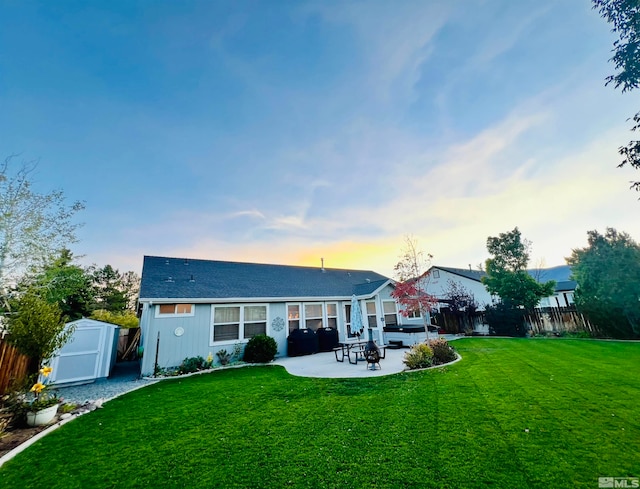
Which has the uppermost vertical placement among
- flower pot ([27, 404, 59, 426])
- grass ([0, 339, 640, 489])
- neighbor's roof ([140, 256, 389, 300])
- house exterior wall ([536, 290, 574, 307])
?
neighbor's roof ([140, 256, 389, 300])

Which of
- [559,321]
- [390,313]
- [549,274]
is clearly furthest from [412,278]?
[549,274]

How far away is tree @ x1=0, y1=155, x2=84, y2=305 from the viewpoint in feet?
37.1

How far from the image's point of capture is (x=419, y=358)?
8.98 meters

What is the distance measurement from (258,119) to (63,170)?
8.94 m

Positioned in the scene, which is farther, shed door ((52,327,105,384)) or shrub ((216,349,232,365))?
shrub ((216,349,232,365))

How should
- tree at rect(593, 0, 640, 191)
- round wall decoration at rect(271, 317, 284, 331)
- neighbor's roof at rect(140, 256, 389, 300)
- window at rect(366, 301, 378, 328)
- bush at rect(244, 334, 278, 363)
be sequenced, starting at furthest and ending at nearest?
window at rect(366, 301, 378, 328), round wall decoration at rect(271, 317, 284, 331), neighbor's roof at rect(140, 256, 389, 300), bush at rect(244, 334, 278, 363), tree at rect(593, 0, 640, 191)

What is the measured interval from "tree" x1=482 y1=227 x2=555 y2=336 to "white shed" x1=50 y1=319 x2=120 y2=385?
71.9 ft

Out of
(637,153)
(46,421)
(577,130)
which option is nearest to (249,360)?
(46,421)

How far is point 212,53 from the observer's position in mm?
9789

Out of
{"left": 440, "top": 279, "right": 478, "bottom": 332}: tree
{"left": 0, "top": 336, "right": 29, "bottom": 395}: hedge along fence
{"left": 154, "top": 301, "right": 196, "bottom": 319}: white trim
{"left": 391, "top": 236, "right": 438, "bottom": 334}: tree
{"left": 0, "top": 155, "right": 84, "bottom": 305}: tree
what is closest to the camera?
{"left": 0, "top": 336, "right": 29, "bottom": 395}: hedge along fence

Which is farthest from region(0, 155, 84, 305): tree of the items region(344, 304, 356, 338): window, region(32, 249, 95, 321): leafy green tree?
region(344, 304, 356, 338): window

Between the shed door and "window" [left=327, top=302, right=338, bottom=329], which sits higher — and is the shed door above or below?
below

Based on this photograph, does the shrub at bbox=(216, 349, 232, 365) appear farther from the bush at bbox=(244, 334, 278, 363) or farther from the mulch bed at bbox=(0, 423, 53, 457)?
the mulch bed at bbox=(0, 423, 53, 457)

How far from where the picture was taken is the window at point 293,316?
554 inches
